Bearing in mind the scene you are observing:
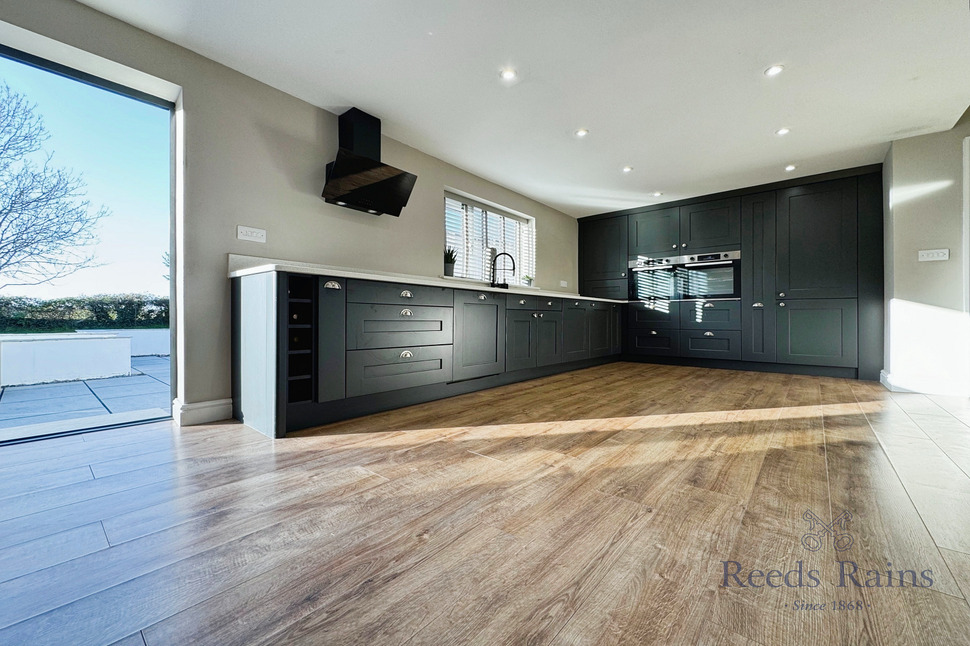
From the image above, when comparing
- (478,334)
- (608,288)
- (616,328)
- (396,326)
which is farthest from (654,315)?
(396,326)

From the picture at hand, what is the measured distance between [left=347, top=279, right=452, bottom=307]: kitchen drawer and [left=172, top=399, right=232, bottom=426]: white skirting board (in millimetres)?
1042

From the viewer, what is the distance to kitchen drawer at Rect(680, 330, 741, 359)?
493cm

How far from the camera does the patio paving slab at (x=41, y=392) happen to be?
2.50 m

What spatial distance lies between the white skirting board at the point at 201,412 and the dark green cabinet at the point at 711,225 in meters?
5.36

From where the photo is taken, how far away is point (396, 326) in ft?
8.64

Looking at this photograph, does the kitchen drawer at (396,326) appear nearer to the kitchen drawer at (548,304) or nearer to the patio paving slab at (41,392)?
the kitchen drawer at (548,304)

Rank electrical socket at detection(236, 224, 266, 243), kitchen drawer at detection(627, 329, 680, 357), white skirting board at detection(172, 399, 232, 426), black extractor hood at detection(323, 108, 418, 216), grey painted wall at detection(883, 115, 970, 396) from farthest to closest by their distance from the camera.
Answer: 1. kitchen drawer at detection(627, 329, 680, 357)
2. grey painted wall at detection(883, 115, 970, 396)
3. black extractor hood at detection(323, 108, 418, 216)
4. electrical socket at detection(236, 224, 266, 243)
5. white skirting board at detection(172, 399, 232, 426)

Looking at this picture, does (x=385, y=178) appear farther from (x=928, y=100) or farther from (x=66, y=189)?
(x=928, y=100)

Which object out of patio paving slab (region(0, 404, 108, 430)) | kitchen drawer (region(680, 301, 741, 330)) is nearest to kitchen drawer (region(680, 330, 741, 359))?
kitchen drawer (region(680, 301, 741, 330))

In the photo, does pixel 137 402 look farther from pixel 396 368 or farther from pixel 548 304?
pixel 548 304

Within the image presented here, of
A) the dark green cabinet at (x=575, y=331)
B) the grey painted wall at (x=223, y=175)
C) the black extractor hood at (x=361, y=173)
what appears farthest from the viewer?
the dark green cabinet at (x=575, y=331)

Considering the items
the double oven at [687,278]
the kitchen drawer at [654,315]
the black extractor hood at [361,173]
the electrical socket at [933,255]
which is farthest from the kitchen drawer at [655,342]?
the black extractor hood at [361,173]

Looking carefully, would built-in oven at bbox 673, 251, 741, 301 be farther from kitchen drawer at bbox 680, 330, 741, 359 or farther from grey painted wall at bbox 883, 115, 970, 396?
grey painted wall at bbox 883, 115, 970, 396

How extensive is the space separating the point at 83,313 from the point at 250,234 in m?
0.98
